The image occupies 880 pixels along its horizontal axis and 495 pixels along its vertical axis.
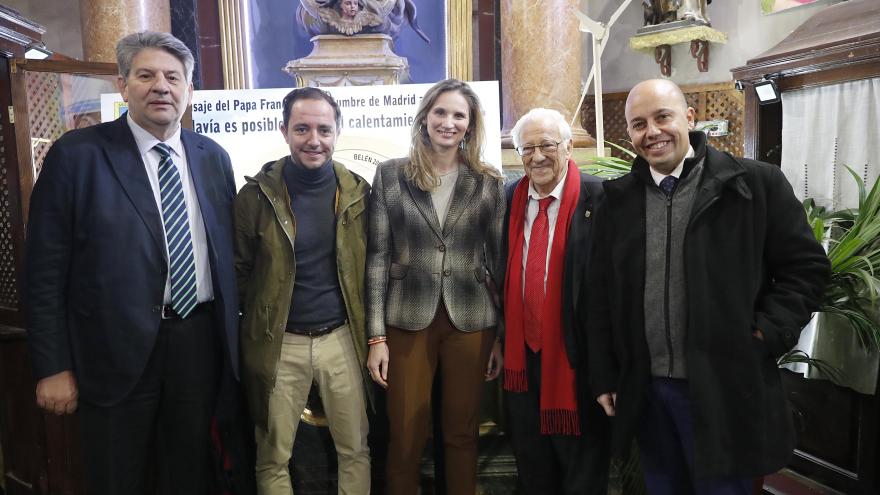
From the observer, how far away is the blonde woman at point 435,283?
183 cm

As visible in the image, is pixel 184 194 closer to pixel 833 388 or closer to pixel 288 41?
pixel 833 388

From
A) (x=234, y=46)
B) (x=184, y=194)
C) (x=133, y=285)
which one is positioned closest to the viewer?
(x=133, y=285)

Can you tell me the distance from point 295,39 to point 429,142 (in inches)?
156

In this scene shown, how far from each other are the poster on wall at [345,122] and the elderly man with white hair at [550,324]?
132 cm

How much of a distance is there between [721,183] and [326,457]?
1720 millimetres

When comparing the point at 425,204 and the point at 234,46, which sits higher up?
the point at 234,46

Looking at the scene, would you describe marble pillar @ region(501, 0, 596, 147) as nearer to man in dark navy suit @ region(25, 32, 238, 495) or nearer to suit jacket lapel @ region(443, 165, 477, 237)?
suit jacket lapel @ region(443, 165, 477, 237)

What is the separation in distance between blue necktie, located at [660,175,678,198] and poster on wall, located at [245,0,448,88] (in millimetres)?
4202

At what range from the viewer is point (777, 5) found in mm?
5504

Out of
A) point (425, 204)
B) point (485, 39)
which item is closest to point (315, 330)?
point (425, 204)

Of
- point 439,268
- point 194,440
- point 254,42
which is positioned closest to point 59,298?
point 194,440

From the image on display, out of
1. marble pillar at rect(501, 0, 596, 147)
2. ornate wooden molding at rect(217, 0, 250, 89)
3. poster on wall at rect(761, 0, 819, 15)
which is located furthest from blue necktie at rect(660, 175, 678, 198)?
poster on wall at rect(761, 0, 819, 15)

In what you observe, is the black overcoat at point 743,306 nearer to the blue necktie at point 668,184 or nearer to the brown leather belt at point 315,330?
the blue necktie at point 668,184

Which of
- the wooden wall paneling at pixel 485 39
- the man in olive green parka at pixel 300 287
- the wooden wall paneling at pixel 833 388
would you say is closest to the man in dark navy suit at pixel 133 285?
the man in olive green parka at pixel 300 287
